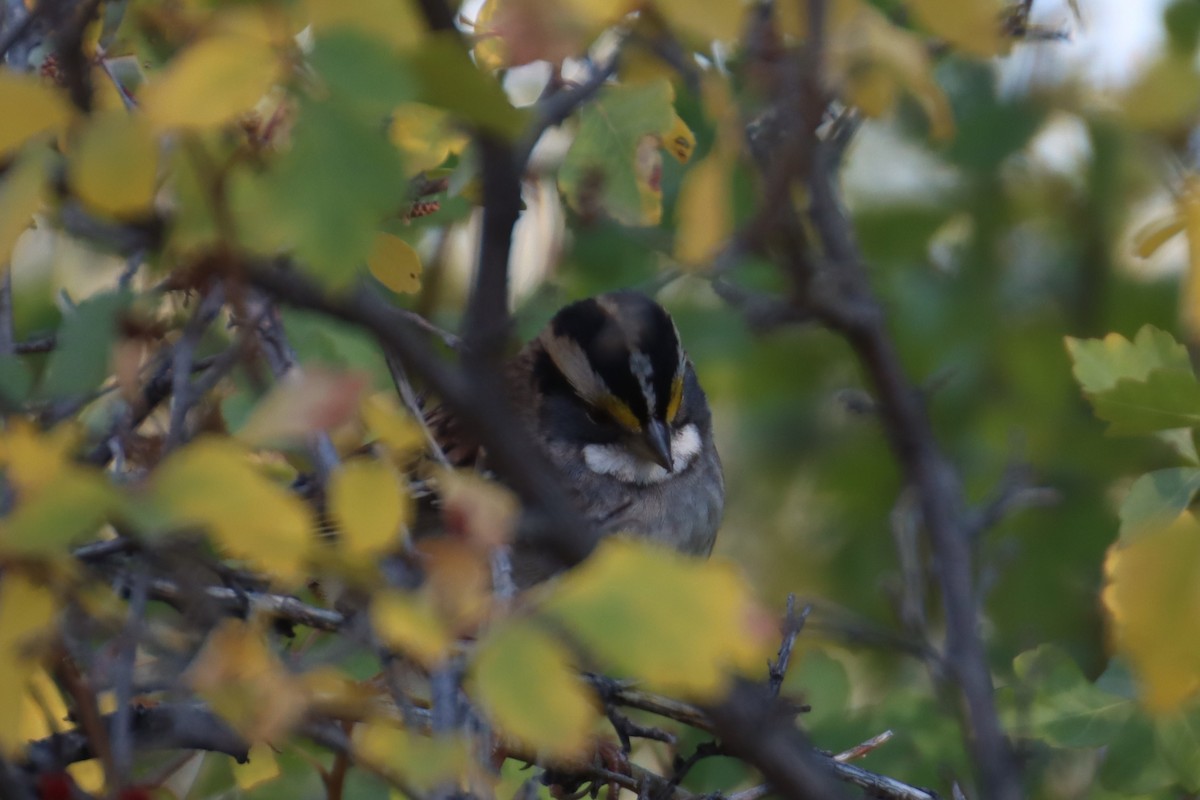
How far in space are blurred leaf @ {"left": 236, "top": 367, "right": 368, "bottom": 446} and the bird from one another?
2.29 metres

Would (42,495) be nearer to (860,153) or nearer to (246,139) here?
(246,139)

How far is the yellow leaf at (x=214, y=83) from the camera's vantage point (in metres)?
1.46

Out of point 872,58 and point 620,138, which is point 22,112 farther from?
point 620,138

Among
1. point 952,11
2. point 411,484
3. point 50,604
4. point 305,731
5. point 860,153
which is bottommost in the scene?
point 860,153

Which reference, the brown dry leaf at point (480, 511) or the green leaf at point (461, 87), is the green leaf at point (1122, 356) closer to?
the brown dry leaf at point (480, 511)

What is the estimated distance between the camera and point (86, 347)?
1806 millimetres

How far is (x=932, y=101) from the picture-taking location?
1755mm

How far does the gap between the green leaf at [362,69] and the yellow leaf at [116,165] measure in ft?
0.66

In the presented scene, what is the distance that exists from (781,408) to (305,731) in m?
5.03

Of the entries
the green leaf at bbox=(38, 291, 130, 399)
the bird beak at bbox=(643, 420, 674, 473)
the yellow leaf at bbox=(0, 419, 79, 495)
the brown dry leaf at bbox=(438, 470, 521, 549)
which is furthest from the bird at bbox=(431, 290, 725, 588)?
the yellow leaf at bbox=(0, 419, 79, 495)

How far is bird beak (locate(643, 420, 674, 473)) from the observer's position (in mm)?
4152

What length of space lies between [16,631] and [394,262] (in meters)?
0.89

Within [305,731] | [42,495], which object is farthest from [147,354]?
[42,495]

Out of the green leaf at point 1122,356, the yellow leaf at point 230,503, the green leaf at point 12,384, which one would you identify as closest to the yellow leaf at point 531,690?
the yellow leaf at point 230,503
